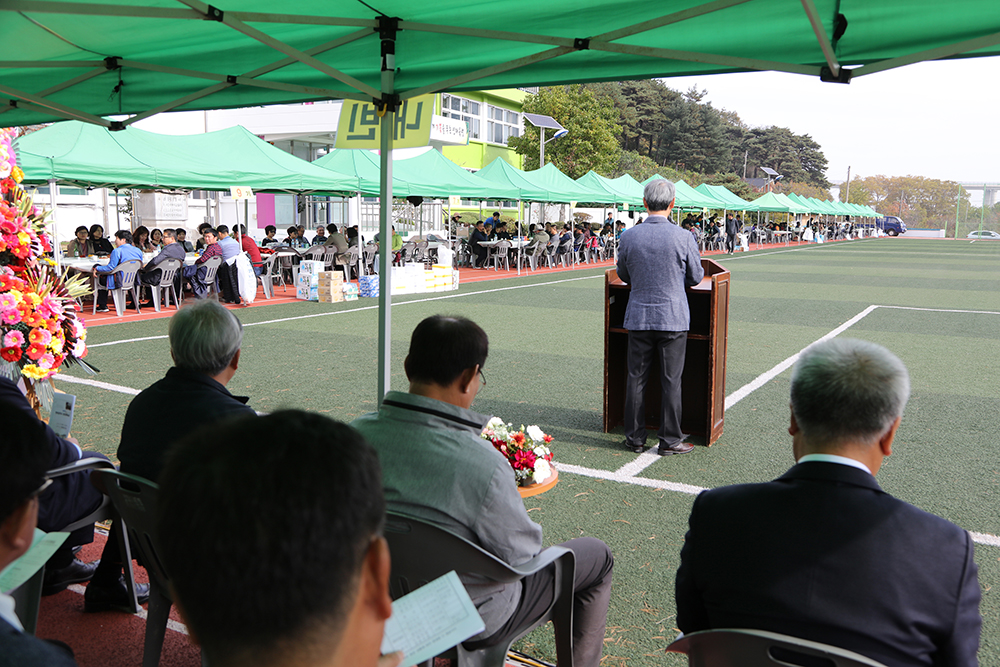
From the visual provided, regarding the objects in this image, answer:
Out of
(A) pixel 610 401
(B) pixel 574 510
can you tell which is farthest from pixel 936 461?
(B) pixel 574 510

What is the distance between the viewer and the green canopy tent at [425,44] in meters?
3.33

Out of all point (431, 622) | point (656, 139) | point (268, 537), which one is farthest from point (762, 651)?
point (656, 139)

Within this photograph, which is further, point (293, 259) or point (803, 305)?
point (293, 259)

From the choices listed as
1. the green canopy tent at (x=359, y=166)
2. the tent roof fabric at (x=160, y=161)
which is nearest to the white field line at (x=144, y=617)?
the tent roof fabric at (x=160, y=161)

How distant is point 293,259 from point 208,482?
18096 mm

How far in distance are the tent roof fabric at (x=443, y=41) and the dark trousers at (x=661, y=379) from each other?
6.14 ft

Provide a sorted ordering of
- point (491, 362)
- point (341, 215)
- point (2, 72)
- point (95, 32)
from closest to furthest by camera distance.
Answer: point (95, 32) < point (2, 72) < point (491, 362) < point (341, 215)

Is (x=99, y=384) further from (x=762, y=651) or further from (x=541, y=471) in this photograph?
(x=762, y=651)

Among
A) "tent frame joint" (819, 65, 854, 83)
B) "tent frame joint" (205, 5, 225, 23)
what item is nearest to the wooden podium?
"tent frame joint" (819, 65, 854, 83)

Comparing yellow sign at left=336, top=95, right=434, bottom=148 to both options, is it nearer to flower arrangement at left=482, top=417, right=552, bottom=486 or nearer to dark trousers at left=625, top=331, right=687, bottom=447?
flower arrangement at left=482, top=417, right=552, bottom=486

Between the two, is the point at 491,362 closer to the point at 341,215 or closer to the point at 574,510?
the point at 574,510

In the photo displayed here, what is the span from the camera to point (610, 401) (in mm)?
6234

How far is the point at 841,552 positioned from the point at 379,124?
3.37m

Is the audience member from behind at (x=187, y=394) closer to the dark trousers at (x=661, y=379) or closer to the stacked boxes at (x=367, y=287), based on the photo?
the dark trousers at (x=661, y=379)
